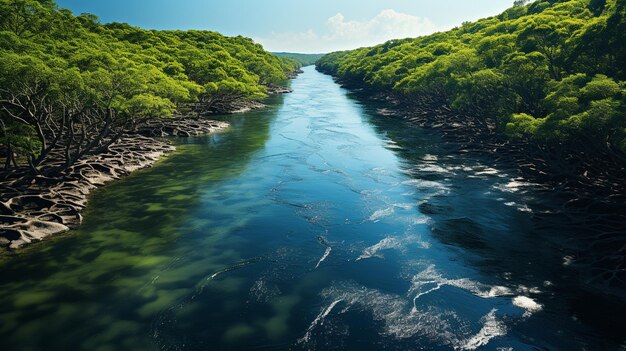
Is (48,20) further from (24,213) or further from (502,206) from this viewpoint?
(502,206)

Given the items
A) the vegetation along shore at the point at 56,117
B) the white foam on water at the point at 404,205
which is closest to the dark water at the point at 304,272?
the white foam on water at the point at 404,205

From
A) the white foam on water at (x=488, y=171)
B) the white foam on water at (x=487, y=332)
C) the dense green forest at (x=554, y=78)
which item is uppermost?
the dense green forest at (x=554, y=78)

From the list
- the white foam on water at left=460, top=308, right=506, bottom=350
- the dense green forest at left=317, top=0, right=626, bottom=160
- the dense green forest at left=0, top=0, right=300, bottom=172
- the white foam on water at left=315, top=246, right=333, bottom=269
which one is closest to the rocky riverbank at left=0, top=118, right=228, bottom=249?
the dense green forest at left=0, top=0, right=300, bottom=172

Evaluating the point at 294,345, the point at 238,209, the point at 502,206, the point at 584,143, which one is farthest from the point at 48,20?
the point at 584,143

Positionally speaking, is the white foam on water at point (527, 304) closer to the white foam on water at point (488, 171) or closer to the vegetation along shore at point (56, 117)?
the white foam on water at point (488, 171)

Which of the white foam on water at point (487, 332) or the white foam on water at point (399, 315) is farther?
the white foam on water at point (399, 315)

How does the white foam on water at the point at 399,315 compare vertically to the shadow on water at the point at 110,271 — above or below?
below

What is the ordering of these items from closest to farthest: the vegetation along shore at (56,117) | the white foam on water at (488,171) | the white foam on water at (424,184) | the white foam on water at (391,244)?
the white foam on water at (391,244) → the vegetation along shore at (56,117) → the white foam on water at (424,184) → the white foam on water at (488,171)

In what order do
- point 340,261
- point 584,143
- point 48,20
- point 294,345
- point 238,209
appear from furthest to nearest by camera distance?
point 48,20 < point 238,209 < point 584,143 < point 340,261 < point 294,345
